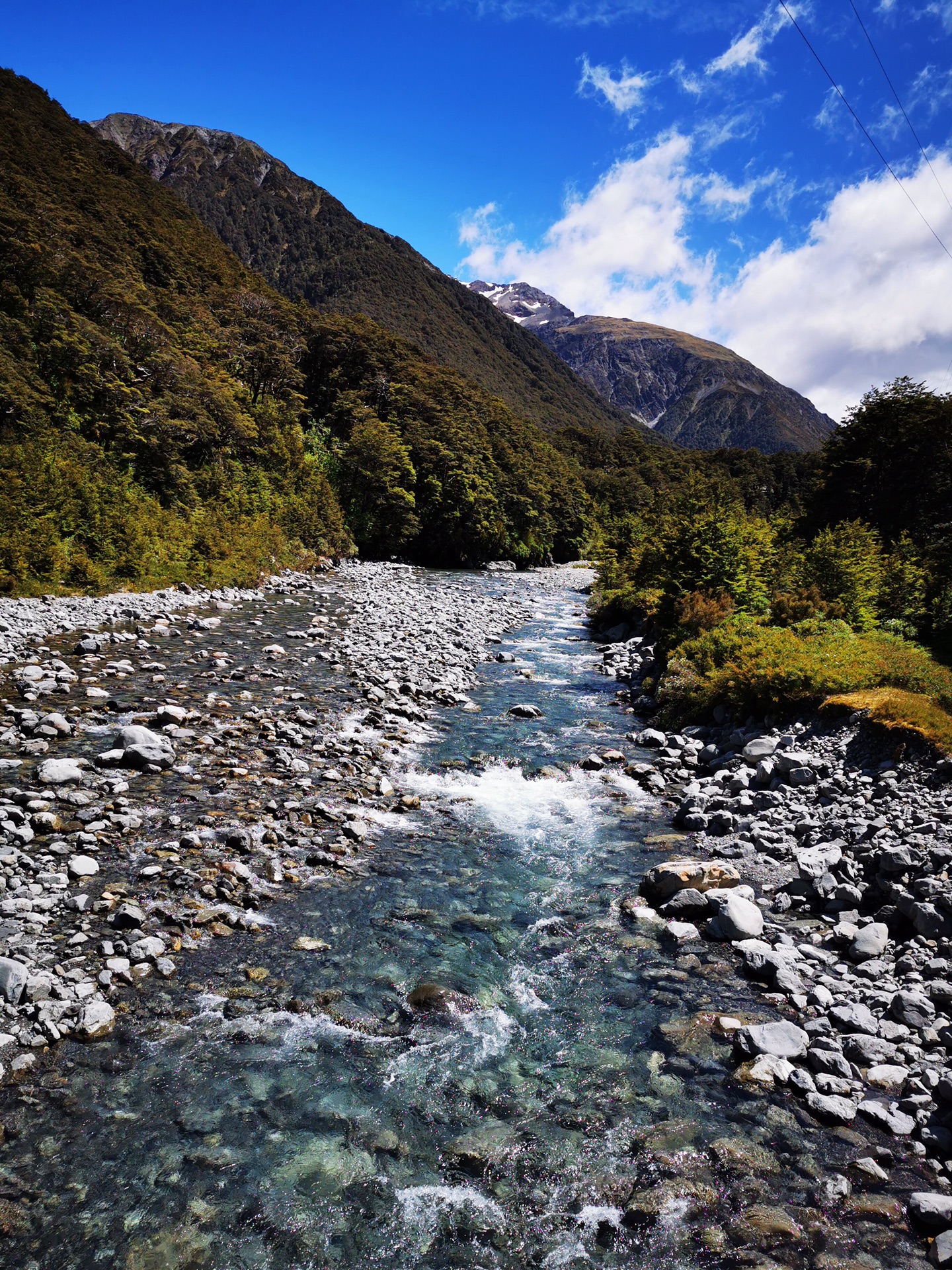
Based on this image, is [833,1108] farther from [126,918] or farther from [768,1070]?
[126,918]

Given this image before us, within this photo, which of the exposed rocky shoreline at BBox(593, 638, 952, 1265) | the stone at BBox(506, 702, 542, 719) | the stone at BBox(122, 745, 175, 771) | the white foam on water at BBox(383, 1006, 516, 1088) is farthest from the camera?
the stone at BBox(506, 702, 542, 719)

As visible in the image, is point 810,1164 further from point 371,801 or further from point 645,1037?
point 371,801

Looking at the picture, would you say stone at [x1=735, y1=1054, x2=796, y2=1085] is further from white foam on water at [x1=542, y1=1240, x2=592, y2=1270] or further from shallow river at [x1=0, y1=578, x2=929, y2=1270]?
white foam on water at [x1=542, y1=1240, x2=592, y2=1270]

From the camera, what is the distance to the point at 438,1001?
5.96 metres

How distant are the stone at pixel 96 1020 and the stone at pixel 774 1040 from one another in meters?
5.48

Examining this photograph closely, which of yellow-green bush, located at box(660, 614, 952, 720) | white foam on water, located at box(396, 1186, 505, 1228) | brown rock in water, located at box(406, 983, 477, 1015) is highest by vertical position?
yellow-green bush, located at box(660, 614, 952, 720)

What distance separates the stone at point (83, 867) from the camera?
652cm

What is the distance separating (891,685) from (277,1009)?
1262 centimetres

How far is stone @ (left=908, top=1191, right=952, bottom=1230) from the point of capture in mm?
4035

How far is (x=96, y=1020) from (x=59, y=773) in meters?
4.32

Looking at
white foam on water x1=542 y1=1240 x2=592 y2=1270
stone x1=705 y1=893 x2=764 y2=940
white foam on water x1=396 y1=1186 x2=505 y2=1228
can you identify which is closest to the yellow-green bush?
stone x1=705 y1=893 x2=764 y2=940

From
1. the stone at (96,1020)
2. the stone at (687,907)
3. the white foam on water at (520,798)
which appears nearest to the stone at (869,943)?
the stone at (687,907)

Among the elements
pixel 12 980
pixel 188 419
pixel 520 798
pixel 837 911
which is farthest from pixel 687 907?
pixel 188 419

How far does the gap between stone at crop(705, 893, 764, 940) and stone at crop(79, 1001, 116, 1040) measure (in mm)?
6320
